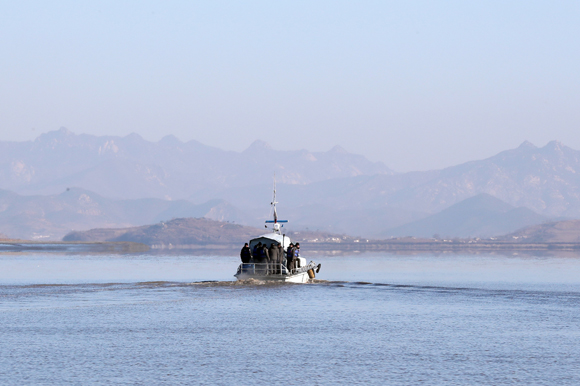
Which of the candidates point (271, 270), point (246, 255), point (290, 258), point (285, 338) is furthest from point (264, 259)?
point (285, 338)

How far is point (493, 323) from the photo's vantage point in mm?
52531

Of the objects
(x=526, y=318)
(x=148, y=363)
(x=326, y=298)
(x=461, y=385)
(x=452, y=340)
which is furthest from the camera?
(x=326, y=298)

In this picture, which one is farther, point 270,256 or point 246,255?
point 270,256

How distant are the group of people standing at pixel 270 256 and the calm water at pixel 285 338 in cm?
783

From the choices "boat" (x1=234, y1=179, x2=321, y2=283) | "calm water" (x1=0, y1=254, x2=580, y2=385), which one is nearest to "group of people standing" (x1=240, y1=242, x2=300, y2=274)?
"boat" (x1=234, y1=179, x2=321, y2=283)

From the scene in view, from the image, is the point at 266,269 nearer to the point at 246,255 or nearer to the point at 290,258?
the point at 246,255

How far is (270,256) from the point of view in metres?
81.9

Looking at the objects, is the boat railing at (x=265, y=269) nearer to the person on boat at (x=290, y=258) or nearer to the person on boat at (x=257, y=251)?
the person on boat at (x=290, y=258)

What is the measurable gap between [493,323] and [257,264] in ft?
114

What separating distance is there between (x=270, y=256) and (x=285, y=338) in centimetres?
3659

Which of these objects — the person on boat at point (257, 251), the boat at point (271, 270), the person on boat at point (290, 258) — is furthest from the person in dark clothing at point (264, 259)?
the person on boat at point (290, 258)

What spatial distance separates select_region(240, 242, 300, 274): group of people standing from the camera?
81562 mm

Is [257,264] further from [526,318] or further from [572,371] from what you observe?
[572,371]

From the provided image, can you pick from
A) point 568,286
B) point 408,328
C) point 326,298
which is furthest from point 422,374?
point 568,286
